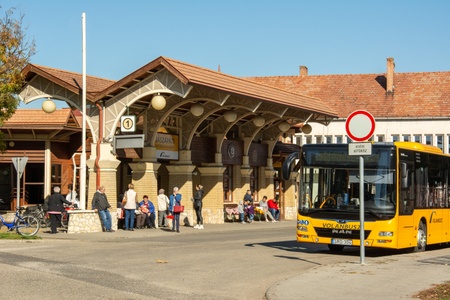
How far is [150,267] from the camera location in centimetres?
1708

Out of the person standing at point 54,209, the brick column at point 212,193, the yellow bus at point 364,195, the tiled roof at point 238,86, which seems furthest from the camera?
the brick column at point 212,193

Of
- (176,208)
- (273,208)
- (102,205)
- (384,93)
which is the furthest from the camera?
(384,93)

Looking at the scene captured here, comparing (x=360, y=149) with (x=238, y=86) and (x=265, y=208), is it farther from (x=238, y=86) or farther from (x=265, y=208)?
(x=265, y=208)

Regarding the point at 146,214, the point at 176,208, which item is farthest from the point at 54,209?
the point at 146,214

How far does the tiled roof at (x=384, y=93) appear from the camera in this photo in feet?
225

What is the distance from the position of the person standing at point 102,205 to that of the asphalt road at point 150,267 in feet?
10.4

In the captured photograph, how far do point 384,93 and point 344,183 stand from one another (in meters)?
51.5

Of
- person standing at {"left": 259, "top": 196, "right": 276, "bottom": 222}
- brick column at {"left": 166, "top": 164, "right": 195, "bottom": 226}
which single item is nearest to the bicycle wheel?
brick column at {"left": 166, "top": 164, "right": 195, "bottom": 226}

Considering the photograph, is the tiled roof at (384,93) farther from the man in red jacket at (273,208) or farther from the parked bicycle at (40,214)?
the parked bicycle at (40,214)

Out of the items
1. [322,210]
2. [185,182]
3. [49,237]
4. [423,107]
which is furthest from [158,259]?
[423,107]

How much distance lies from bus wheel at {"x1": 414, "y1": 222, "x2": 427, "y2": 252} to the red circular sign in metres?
5.37

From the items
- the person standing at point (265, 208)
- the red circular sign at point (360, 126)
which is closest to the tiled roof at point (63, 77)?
the person standing at point (265, 208)

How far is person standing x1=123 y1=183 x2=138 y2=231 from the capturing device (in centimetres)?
3158

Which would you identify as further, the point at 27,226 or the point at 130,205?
the point at 130,205
